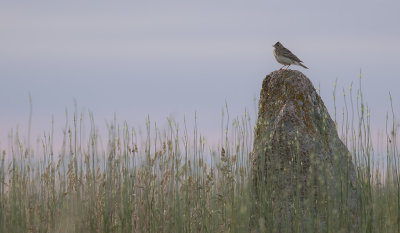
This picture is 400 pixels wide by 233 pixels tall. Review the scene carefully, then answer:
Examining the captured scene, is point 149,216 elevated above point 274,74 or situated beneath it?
situated beneath

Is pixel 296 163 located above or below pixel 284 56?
below

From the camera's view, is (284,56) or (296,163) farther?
(284,56)

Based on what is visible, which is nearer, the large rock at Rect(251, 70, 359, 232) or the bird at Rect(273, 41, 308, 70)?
the large rock at Rect(251, 70, 359, 232)

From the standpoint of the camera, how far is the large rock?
3.57 m

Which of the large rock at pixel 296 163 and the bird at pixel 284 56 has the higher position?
the bird at pixel 284 56

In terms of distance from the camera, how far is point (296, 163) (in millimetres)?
3826

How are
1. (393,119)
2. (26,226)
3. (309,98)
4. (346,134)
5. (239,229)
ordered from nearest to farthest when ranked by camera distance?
(239,229) < (393,119) < (346,134) < (309,98) < (26,226)

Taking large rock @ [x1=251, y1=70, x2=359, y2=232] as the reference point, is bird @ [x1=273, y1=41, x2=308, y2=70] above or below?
above

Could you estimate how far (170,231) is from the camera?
14.2ft

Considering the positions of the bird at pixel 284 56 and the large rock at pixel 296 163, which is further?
the bird at pixel 284 56

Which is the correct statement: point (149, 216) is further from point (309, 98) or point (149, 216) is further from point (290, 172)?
point (309, 98)

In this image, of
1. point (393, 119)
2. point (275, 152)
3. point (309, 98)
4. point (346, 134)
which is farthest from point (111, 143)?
point (393, 119)

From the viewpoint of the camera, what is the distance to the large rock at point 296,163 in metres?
3.57

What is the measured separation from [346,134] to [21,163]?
125 inches
